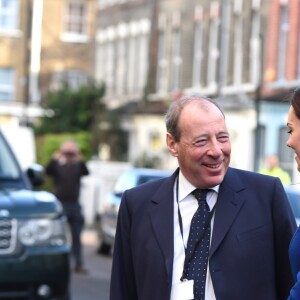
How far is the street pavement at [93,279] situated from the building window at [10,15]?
3487 cm

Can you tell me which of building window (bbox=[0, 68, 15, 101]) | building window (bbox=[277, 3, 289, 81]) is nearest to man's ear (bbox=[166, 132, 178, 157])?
building window (bbox=[277, 3, 289, 81])

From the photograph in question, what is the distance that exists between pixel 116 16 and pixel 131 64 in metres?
3.09

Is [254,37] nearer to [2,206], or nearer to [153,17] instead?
[153,17]

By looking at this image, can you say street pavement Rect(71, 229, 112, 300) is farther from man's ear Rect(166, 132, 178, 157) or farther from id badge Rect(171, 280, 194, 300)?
id badge Rect(171, 280, 194, 300)

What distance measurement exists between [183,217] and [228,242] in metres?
0.23

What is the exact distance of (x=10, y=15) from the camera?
60.2 meters

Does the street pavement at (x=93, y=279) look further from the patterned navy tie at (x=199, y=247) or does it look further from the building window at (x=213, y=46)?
the building window at (x=213, y=46)

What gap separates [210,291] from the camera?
17.9ft

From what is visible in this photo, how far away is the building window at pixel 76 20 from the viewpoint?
202 ft

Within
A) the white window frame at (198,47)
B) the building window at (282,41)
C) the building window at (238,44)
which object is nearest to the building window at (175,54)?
the white window frame at (198,47)

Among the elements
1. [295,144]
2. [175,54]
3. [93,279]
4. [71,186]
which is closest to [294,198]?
[93,279]

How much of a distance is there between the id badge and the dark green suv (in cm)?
506

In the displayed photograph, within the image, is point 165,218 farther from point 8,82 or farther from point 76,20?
point 76,20

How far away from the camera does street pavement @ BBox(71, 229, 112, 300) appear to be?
16.3 m
